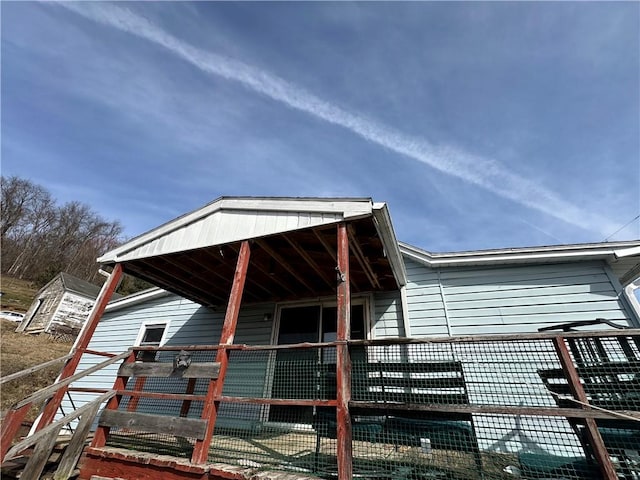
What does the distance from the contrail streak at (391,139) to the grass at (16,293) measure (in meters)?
24.1

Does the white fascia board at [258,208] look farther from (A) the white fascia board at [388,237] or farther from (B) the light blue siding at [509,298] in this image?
(B) the light blue siding at [509,298]

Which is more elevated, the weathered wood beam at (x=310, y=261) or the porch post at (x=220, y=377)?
the weathered wood beam at (x=310, y=261)

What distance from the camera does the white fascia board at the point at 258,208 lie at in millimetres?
3412

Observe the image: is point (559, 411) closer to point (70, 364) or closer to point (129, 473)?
point (129, 473)

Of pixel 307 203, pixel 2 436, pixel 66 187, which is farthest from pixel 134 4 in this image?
pixel 66 187

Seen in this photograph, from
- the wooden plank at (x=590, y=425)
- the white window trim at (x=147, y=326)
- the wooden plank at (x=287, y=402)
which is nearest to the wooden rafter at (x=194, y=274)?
the white window trim at (x=147, y=326)

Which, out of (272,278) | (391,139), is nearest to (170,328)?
(272,278)

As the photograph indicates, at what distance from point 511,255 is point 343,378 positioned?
13.2ft

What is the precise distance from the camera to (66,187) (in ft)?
105

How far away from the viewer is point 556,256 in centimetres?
450

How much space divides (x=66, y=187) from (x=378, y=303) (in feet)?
137

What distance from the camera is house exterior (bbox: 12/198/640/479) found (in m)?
3.38

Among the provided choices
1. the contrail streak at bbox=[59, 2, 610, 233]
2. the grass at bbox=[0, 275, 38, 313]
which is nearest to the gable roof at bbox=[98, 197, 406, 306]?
the contrail streak at bbox=[59, 2, 610, 233]

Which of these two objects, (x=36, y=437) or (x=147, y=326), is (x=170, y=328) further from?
(x=36, y=437)
